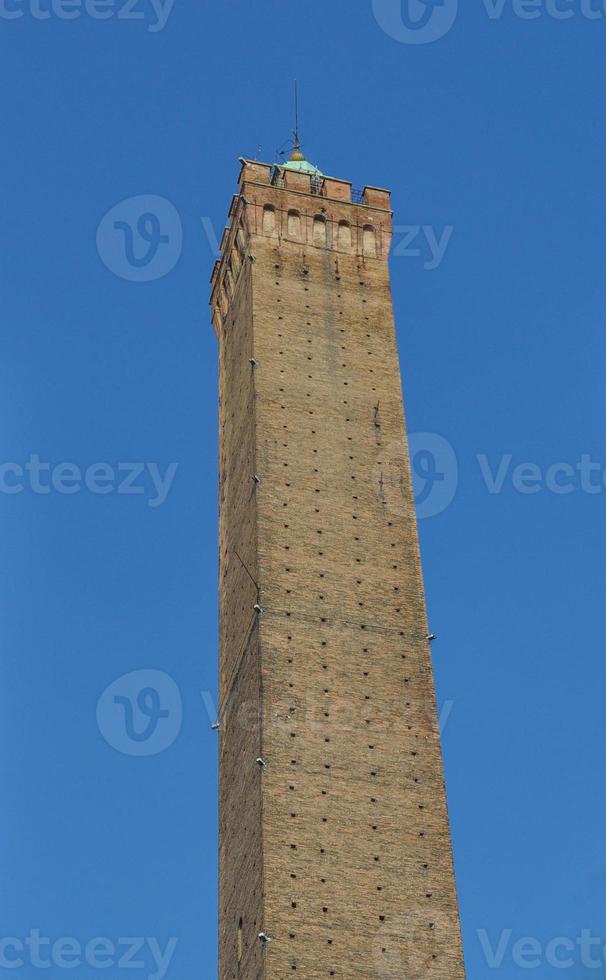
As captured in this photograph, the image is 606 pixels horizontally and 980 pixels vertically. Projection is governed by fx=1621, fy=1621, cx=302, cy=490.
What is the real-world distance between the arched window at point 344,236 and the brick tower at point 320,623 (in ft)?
0.15

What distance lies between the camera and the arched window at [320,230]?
3181 cm

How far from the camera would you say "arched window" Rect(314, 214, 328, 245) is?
31.8 metres

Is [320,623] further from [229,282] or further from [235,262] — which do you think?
[229,282]

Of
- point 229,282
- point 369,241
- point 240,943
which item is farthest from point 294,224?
point 240,943

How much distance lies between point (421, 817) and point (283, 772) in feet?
7.21

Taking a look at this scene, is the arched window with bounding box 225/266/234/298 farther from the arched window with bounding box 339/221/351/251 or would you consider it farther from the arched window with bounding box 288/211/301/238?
the arched window with bounding box 339/221/351/251

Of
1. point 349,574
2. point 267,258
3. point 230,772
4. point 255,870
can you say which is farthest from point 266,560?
Answer: point 267,258

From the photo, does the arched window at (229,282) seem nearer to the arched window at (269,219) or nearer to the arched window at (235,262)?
the arched window at (235,262)

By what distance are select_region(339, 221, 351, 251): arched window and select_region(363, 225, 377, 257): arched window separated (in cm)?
33

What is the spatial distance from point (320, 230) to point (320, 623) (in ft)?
31.0

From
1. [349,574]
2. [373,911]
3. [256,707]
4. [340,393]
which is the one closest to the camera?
[373,911]

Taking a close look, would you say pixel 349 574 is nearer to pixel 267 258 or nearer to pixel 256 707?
pixel 256 707

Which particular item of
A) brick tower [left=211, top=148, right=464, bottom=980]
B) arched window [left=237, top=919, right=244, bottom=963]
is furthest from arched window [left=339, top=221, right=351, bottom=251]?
arched window [left=237, top=919, right=244, bottom=963]

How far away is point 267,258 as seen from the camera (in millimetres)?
31188
